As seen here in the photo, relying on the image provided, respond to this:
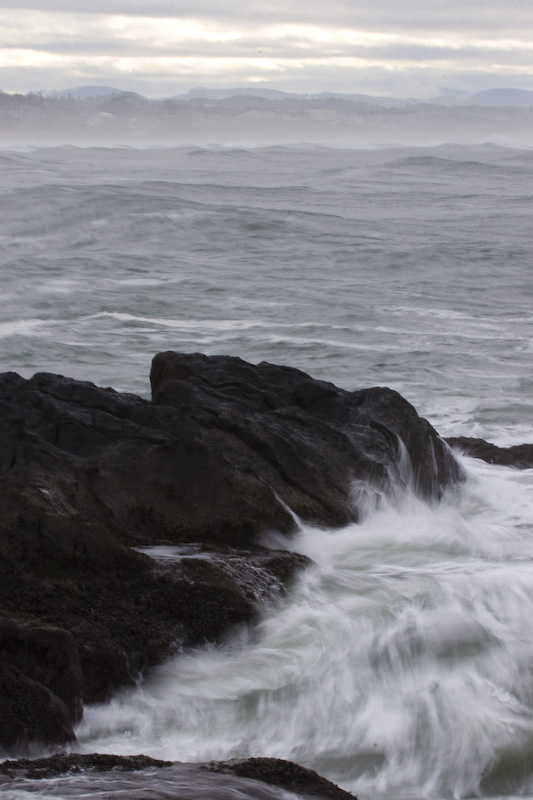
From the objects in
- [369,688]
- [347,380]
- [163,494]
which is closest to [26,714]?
[369,688]

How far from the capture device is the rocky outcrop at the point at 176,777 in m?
3.36

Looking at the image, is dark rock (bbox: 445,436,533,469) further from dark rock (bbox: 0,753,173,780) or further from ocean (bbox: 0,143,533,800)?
dark rock (bbox: 0,753,173,780)

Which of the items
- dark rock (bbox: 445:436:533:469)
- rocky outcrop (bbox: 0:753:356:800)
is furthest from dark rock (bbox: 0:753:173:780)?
dark rock (bbox: 445:436:533:469)

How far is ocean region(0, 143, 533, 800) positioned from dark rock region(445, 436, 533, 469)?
297mm

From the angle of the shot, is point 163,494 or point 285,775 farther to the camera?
point 163,494

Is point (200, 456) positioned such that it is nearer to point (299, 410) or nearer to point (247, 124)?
point (299, 410)

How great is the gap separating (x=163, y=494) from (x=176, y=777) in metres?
2.37

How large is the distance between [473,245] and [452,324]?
29.4ft

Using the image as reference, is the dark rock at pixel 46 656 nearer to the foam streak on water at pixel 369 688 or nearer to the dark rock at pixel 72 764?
the foam streak on water at pixel 369 688

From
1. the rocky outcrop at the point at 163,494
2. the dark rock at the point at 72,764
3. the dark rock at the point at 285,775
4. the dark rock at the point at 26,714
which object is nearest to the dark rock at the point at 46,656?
the rocky outcrop at the point at 163,494

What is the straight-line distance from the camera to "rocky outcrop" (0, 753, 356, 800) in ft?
11.0

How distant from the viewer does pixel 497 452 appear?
27.8 ft

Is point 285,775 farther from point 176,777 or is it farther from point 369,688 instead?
point 369,688

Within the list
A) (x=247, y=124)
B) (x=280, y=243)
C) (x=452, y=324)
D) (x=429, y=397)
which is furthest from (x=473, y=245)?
(x=247, y=124)
